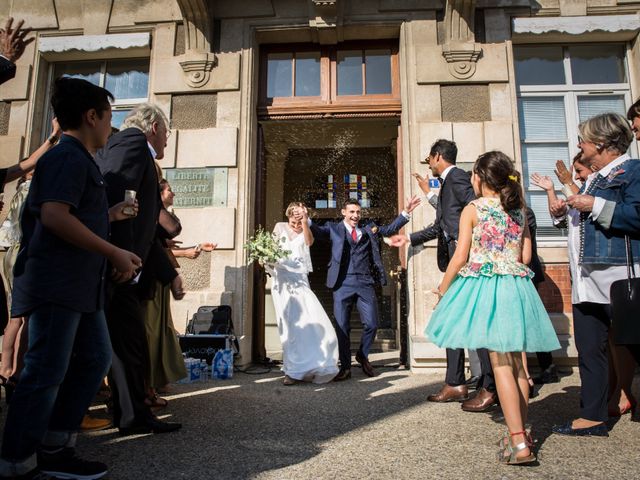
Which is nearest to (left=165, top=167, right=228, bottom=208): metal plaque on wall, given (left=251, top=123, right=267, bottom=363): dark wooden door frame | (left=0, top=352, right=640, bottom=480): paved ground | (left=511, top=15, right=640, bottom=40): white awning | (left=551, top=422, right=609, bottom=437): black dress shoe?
(left=251, top=123, right=267, bottom=363): dark wooden door frame

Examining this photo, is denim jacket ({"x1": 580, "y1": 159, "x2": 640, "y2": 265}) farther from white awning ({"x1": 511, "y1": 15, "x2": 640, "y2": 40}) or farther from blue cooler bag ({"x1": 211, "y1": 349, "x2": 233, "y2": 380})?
white awning ({"x1": 511, "y1": 15, "x2": 640, "y2": 40})

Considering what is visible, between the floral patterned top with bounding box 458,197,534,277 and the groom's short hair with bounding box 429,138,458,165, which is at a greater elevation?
the groom's short hair with bounding box 429,138,458,165

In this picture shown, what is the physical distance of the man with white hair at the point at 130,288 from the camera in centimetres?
282

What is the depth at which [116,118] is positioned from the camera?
704 centimetres

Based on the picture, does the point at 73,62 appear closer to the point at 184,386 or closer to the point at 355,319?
the point at 184,386

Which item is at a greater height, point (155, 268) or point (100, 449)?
point (155, 268)

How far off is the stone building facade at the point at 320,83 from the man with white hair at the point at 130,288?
9.69ft

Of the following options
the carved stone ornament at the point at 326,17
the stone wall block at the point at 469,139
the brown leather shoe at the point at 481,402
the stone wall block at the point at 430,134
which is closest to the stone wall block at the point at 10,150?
the carved stone ornament at the point at 326,17

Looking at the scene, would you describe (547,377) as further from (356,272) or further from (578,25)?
(578,25)

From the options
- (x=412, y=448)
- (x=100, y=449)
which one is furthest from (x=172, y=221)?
(x=412, y=448)

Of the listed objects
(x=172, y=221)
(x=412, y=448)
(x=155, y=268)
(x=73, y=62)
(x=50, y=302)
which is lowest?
(x=412, y=448)

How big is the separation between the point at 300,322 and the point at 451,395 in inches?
80.2

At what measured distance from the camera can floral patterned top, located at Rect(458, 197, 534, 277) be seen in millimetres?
2740

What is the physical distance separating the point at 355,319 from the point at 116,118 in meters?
6.88
